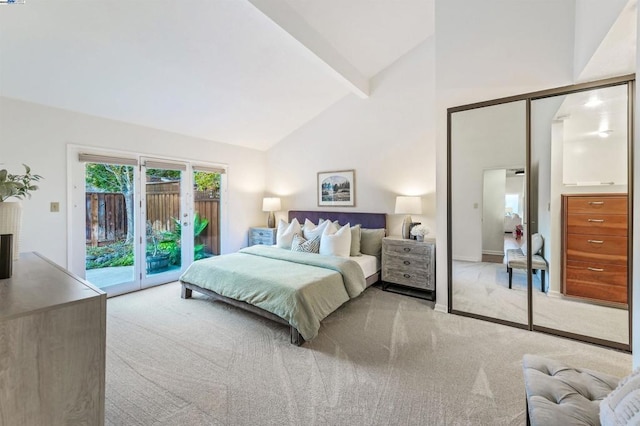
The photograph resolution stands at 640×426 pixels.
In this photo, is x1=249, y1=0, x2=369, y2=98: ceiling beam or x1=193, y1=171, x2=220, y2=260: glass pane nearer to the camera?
x1=249, y1=0, x2=369, y2=98: ceiling beam

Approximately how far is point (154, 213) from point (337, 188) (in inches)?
116

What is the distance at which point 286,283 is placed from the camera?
2.67m

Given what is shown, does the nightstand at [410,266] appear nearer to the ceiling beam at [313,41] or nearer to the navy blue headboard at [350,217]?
the navy blue headboard at [350,217]

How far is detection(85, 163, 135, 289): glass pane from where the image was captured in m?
3.62

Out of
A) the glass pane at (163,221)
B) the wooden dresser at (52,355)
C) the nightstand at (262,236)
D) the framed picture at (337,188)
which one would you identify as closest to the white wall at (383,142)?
the framed picture at (337,188)

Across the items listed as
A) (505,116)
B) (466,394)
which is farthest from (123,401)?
(505,116)

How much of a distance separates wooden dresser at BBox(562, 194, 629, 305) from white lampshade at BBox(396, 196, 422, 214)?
156cm

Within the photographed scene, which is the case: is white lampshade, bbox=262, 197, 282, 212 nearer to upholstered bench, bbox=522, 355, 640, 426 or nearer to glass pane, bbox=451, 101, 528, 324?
glass pane, bbox=451, 101, 528, 324

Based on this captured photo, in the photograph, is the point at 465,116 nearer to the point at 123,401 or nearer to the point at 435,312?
the point at 435,312

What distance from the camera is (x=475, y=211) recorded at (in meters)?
3.08

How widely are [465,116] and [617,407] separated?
2765mm

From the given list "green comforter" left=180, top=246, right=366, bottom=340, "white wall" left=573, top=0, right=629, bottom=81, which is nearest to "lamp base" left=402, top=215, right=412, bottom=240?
"green comforter" left=180, top=246, right=366, bottom=340

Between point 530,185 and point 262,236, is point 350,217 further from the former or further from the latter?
point 530,185

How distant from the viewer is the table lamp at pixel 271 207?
5.46 metres
